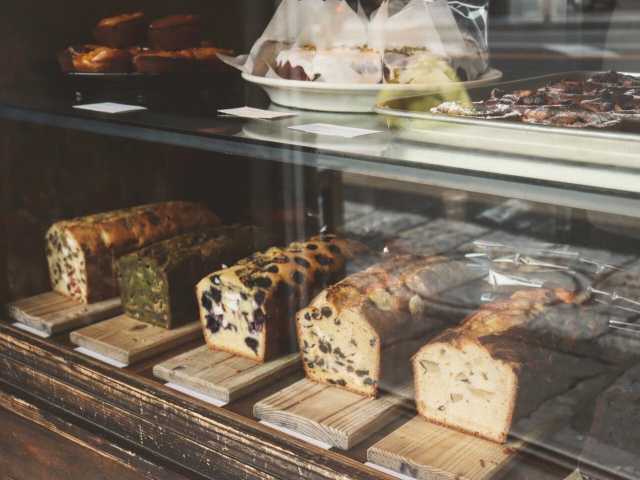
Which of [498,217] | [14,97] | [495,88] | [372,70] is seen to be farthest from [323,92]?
[14,97]

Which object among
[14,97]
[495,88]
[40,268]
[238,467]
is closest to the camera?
[495,88]

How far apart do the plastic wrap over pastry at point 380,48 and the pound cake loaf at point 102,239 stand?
1.56 ft

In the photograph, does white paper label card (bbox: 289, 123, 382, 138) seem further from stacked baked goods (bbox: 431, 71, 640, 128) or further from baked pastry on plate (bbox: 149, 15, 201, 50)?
baked pastry on plate (bbox: 149, 15, 201, 50)

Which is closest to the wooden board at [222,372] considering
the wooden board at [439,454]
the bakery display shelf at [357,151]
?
the wooden board at [439,454]

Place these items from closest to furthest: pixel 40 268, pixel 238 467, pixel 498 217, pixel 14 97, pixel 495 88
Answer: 1. pixel 495 88
2. pixel 238 467
3. pixel 498 217
4. pixel 14 97
5. pixel 40 268

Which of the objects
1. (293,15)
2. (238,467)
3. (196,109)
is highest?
(293,15)

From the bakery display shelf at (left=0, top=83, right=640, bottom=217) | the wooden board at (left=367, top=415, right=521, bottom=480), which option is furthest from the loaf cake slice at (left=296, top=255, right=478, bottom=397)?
the bakery display shelf at (left=0, top=83, right=640, bottom=217)

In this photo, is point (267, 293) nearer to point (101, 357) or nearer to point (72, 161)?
point (101, 357)

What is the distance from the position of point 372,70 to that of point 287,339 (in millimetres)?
462

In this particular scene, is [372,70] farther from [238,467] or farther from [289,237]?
[238,467]

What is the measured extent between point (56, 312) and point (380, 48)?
0.81m

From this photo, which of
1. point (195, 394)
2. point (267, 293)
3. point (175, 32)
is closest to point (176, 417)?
point (195, 394)

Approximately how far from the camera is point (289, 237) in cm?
154

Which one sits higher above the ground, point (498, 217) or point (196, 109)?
point (196, 109)
